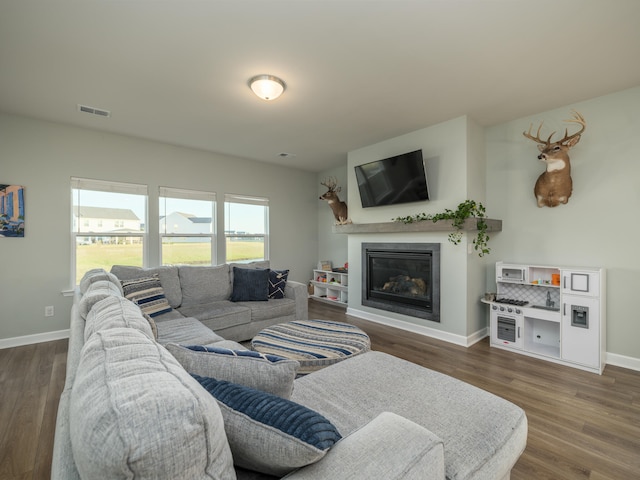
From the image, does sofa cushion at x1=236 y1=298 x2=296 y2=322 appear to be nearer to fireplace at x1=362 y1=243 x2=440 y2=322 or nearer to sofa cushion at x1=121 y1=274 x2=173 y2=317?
sofa cushion at x1=121 y1=274 x2=173 y2=317

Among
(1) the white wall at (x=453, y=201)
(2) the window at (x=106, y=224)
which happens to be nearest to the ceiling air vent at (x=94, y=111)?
(2) the window at (x=106, y=224)

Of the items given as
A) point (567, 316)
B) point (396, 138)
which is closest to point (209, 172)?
point (396, 138)

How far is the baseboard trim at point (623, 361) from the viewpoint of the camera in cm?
291

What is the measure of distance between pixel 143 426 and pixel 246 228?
16.2 feet

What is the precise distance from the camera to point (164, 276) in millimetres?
3580

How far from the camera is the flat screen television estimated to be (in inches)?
Result: 151

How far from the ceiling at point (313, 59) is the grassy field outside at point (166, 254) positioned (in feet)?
5.28

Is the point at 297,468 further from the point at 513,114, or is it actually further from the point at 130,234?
the point at 130,234

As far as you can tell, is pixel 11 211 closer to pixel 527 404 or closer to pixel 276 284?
pixel 276 284

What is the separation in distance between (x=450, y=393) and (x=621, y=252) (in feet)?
9.22

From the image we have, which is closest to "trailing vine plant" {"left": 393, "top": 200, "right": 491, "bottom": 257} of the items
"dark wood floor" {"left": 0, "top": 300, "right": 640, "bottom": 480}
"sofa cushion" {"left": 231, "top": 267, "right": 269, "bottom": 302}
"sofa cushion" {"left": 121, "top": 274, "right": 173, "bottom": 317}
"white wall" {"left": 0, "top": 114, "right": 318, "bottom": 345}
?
"dark wood floor" {"left": 0, "top": 300, "right": 640, "bottom": 480}

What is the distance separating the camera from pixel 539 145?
3.44m

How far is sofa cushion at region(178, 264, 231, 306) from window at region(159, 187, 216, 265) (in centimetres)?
95

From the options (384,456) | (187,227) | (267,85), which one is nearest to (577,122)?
(267,85)
